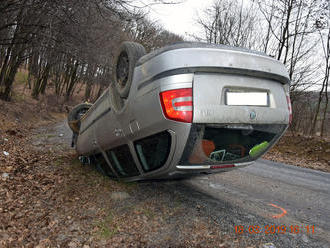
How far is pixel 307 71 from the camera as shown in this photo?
13695 mm

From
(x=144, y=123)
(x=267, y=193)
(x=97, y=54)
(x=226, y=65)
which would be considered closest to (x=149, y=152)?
(x=144, y=123)

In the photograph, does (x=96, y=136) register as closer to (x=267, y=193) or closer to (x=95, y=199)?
(x=95, y=199)

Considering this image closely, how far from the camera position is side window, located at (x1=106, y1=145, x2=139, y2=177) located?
2.57 m

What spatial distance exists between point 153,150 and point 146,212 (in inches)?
29.1

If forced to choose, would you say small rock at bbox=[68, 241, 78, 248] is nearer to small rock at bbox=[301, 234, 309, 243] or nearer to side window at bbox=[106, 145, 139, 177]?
side window at bbox=[106, 145, 139, 177]

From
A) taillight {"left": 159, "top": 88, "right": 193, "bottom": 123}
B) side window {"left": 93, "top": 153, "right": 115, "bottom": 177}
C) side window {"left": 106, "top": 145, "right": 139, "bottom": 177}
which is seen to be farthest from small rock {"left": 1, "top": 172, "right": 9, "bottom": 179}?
taillight {"left": 159, "top": 88, "right": 193, "bottom": 123}

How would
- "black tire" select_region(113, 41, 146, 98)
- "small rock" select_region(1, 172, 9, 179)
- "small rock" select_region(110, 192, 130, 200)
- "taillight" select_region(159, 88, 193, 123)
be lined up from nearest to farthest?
"taillight" select_region(159, 88, 193, 123) → "black tire" select_region(113, 41, 146, 98) → "small rock" select_region(110, 192, 130, 200) → "small rock" select_region(1, 172, 9, 179)

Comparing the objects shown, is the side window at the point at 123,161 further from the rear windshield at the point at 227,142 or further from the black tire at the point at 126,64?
the rear windshield at the point at 227,142

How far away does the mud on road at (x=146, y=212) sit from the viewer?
78.8 inches

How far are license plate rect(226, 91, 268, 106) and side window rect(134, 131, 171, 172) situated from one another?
2.01 ft

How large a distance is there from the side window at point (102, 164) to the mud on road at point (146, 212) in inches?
4.0

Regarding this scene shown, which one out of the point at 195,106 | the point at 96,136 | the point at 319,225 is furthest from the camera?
the point at 96,136

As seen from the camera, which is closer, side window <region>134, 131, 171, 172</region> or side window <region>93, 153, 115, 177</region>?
side window <region>134, 131, 171, 172</region>

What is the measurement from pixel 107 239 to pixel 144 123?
1.06m
